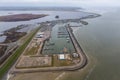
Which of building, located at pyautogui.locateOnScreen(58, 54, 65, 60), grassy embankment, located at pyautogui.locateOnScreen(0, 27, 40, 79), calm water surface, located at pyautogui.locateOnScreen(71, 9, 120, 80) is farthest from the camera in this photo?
building, located at pyautogui.locateOnScreen(58, 54, 65, 60)

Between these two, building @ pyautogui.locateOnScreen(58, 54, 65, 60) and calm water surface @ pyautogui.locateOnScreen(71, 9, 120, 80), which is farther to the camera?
building @ pyautogui.locateOnScreen(58, 54, 65, 60)

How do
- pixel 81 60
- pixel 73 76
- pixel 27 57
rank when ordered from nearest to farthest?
pixel 73 76
pixel 81 60
pixel 27 57

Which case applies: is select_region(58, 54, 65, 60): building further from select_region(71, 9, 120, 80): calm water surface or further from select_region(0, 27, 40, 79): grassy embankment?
select_region(0, 27, 40, 79): grassy embankment

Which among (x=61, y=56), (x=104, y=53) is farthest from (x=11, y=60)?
(x=104, y=53)

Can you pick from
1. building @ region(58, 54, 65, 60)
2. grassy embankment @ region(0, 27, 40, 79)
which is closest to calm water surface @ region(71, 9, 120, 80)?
building @ region(58, 54, 65, 60)

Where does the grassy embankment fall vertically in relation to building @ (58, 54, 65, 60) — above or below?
below

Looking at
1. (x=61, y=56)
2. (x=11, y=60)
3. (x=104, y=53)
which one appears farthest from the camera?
(x=104, y=53)

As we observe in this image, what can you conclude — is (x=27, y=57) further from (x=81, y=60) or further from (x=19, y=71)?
(x=81, y=60)

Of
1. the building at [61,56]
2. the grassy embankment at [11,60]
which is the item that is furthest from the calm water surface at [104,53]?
the grassy embankment at [11,60]

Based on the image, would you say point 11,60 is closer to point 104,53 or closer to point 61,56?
point 61,56

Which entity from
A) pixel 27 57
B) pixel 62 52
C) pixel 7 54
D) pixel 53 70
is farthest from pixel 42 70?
pixel 7 54

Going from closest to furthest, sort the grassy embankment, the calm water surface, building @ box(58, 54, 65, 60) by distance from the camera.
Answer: the calm water surface < the grassy embankment < building @ box(58, 54, 65, 60)
